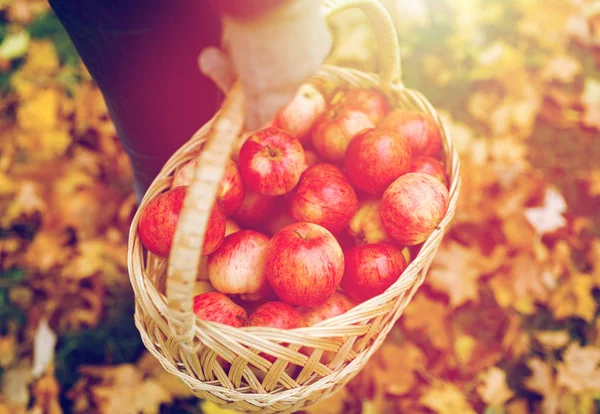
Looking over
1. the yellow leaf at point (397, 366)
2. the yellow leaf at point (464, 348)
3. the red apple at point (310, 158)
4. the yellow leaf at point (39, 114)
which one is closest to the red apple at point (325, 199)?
the red apple at point (310, 158)

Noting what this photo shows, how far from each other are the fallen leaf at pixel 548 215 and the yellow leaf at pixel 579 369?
421mm

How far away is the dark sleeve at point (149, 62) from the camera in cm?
99

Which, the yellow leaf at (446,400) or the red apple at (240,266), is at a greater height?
the red apple at (240,266)

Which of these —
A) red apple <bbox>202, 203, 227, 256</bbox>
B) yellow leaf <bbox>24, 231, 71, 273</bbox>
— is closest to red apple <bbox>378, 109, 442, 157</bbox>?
red apple <bbox>202, 203, 227, 256</bbox>

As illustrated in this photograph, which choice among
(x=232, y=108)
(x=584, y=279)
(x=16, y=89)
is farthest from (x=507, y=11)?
(x=16, y=89)

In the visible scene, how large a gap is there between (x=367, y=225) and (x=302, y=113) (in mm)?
385

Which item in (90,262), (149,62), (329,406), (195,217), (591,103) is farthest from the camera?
(591,103)

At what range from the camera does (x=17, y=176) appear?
5.95 ft

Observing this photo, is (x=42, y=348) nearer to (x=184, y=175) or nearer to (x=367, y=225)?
(x=184, y=175)

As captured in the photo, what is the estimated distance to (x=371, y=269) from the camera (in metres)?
1.07

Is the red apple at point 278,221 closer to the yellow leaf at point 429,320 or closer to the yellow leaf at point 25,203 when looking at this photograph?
the yellow leaf at point 429,320

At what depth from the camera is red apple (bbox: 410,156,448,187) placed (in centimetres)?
120

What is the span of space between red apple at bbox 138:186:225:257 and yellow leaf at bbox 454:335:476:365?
98 centimetres

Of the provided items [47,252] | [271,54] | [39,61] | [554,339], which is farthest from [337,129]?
[39,61]
